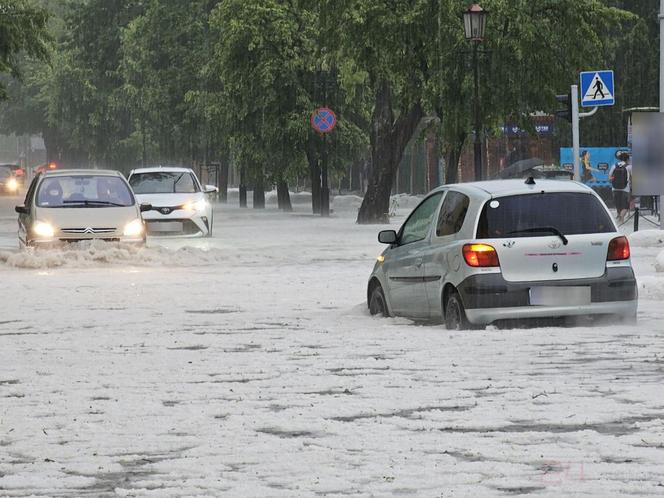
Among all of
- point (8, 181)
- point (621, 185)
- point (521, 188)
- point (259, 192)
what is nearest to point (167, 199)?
point (621, 185)

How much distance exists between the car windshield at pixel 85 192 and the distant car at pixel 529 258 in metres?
11.6

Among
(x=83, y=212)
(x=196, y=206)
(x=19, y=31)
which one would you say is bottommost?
(x=196, y=206)

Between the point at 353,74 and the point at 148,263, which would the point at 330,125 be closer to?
the point at 353,74

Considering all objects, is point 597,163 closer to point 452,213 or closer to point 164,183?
point 164,183

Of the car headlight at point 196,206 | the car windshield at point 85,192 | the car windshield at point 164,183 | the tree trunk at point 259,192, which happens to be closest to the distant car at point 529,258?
the car windshield at point 85,192

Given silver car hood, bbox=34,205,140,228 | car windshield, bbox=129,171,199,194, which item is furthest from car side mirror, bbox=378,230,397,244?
car windshield, bbox=129,171,199,194

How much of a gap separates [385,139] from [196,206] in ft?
33.8

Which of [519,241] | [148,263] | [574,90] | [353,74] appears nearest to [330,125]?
[353,74]

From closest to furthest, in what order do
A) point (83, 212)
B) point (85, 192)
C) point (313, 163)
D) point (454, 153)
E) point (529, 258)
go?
point (529, 258), point (83, 212), point (85, 192), point (454, 153), point (313, 163)

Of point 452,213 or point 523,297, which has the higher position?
point 452,213

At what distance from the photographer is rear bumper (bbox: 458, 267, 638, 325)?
13.0m

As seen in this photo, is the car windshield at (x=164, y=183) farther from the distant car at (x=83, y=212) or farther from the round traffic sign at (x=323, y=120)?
the round traffic sign at (x=323, y=120)

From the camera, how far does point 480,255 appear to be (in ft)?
42.9

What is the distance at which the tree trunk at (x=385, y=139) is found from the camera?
40.3 m
